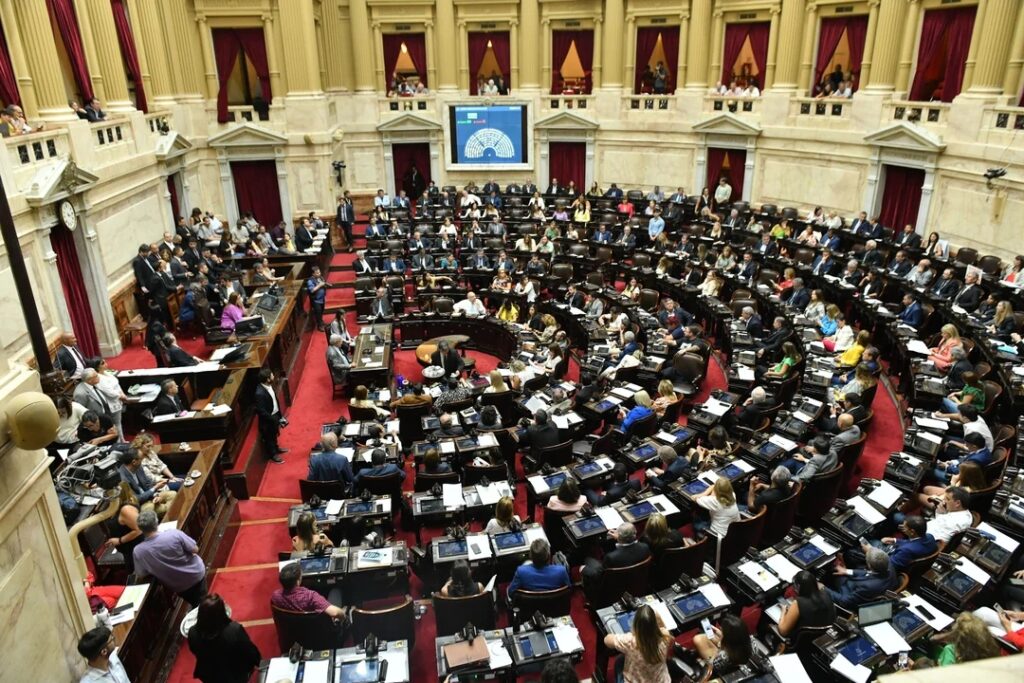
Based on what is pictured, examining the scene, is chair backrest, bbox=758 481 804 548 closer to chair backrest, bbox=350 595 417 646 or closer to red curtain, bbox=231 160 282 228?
chair backrest, bbox=350 595 417 646

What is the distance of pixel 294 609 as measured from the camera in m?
6.61

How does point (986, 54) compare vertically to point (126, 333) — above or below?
above

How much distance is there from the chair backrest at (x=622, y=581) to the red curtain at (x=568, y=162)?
22390 millimetres

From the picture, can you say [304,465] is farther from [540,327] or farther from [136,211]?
[136,211]

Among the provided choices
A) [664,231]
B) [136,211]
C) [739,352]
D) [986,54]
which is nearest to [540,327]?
[739,352]

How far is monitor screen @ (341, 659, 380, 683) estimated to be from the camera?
594cm

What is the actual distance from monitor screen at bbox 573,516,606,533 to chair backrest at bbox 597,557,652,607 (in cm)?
84

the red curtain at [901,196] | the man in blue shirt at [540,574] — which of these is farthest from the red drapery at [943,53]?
the man in blue shirt at [540,574]

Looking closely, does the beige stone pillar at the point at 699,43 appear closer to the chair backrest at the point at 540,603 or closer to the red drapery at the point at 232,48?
the red drapery at the point at 232,48

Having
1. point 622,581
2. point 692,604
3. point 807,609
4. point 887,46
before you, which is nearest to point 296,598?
point 622,581

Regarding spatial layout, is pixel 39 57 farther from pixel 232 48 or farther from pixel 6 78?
pixel 232 48

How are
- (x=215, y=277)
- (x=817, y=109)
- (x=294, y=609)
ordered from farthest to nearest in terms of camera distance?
1. (x=817, y=109)
2. (x=215, y=277)
3. (x=294, y=609)

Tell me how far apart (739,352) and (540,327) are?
4.30 m

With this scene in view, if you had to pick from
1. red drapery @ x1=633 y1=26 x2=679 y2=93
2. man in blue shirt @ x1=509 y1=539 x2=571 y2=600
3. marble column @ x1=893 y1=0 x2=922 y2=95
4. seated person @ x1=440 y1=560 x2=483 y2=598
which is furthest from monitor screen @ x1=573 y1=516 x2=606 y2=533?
red drapery @ x1=633 y1=26 x2=679 y2=93
